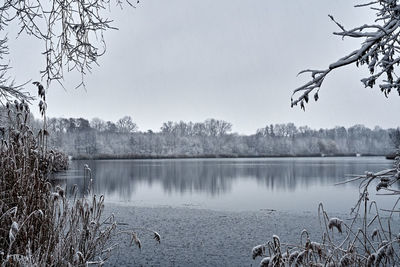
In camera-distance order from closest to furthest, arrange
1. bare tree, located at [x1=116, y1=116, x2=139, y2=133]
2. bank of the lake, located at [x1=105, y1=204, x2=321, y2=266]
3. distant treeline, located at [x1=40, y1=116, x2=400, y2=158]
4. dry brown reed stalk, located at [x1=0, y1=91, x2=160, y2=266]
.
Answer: dry brown reed stalk, located at [x1=0, y1=91, x2=160, y2=266], bank of the lake, located at [x1=105, y1=204, x2=321, y2=266], distant treeline, located at [x1=40, y1=116, x2=400, y2=158], bare tree, located at [x1=116, y1=116, x2=139, y2=133]

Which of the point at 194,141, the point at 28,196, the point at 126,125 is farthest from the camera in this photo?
the point at 126,125

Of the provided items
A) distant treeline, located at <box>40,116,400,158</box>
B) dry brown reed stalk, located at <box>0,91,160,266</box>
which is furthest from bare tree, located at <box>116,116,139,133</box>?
dry brown reed stalk, located at <box>0,91,160,266</box>

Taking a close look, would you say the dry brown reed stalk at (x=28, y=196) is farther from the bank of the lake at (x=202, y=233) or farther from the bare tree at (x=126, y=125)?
the bare tree at (x=126, y=125)

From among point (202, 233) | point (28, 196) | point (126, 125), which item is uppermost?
point (126, 125)

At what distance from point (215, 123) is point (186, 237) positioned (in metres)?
97.2

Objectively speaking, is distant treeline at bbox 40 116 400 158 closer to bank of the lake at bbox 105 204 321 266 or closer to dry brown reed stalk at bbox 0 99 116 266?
bank of the lake at bbox 105 204 321 266

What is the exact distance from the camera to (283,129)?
113688 millimetres

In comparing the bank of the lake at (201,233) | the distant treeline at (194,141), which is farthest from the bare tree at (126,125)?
the bank of the lake at (201,233)

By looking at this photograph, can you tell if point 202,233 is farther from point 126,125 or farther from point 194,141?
point 126,125

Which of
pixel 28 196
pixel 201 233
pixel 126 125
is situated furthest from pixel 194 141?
pixel 28 196

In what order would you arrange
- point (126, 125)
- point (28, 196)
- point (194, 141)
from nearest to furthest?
point (28, 196) < point (194, 141) < point (126, 125)

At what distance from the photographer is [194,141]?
9138 cm

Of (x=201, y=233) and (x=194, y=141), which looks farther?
(x=194, y=141)

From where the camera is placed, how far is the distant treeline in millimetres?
79688
